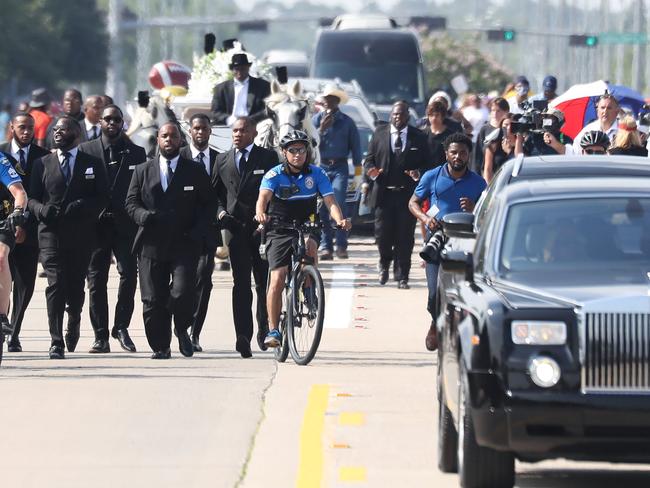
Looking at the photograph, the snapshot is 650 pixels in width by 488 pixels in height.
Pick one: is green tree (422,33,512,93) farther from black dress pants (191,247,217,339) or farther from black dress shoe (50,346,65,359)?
black dress shoe (50,346,65,359)

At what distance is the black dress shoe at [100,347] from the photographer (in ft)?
53.2

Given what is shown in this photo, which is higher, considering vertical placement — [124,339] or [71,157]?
[71,157]

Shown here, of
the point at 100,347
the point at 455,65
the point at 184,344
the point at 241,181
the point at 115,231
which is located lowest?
the point at 455,65

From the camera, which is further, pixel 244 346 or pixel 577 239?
pixel 244 346

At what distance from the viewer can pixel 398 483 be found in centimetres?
1010

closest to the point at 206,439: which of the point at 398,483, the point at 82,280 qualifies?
the point at 398,483

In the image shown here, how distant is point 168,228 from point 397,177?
264 inches

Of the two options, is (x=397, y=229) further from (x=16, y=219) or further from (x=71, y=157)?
(x=16, y=219)

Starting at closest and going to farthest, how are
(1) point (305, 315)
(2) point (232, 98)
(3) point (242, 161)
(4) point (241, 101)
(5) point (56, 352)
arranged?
(1) point (305, 315) < (5) point (56, 352) < (3) point (242, 161) < (4) point (241, 101) < (2) point (232, 98)

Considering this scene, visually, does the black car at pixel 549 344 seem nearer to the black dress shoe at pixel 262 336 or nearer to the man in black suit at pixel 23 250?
the black dress shoe at pixel 262 336

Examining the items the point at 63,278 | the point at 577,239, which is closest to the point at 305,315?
the point at 63,278

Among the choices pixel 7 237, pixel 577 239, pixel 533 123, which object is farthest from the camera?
pixel 533 123

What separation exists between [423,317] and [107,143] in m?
3.78

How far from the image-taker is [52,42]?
330 ft
